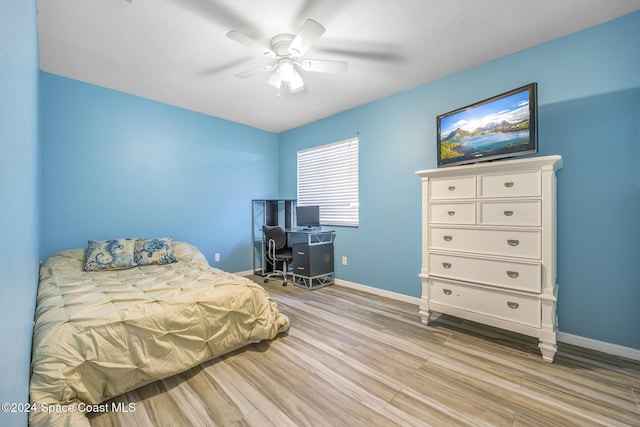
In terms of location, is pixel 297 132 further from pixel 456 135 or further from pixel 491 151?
pixel 491 151

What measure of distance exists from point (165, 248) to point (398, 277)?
2801 mm

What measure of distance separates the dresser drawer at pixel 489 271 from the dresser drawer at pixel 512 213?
0.31m

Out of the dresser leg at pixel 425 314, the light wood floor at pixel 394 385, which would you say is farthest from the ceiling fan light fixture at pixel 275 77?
the dresser leg at pixel 425 314

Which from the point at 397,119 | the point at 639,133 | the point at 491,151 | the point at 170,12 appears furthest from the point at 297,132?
the point at 639,133

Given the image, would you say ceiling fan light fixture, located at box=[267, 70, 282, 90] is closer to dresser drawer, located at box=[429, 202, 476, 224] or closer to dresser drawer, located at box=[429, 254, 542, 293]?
dresser drawer, located at box=[429, 202, 476, 224]

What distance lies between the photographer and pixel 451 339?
7.13 feet

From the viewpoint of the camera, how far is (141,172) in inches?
127

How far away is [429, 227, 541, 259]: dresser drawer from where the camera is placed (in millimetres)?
1893

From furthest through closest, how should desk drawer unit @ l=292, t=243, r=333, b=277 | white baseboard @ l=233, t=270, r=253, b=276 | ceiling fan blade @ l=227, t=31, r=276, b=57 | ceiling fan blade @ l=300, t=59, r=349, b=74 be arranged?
white baseboard @ l=233, t=270, r=253, b=276 → desk drawer unit @ l=292, t=243, r=333, b=277 → ceiling fan blade @ l=300, t=59, r=349, b=74 → ceiling fan blade @ l=227, t=31, r=276, b=57

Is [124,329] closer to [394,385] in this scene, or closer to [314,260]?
[394,385]

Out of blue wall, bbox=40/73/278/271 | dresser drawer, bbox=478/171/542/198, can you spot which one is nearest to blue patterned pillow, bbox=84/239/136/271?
blue wall, bbox=40/73/278/271

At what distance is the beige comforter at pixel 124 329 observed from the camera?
1.22 m

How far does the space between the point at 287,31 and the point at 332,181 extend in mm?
2185

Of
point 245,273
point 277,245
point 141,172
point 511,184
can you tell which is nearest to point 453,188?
point 511,184
